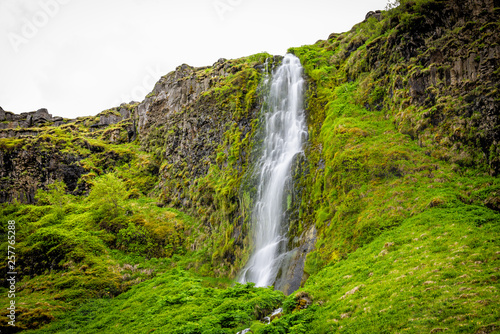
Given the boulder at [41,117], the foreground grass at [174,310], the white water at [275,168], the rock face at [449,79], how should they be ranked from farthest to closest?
the boulder at [41,117] < the white water at [275,168] < the rock face at [449,79] < the foreground grass at [174,310]

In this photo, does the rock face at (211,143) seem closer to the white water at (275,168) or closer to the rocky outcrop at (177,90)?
the rocky outcrop at (177,90)

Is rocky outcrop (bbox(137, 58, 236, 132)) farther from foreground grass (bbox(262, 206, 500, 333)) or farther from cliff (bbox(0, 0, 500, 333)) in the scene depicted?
foreground grass (bbox(262, 206, 500, 333))

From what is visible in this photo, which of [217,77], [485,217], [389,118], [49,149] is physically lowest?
[485,217]

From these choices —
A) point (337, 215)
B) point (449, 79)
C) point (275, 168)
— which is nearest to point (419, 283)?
point (337, 215)

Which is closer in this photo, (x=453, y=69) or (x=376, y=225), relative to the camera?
(x=376, y=225)

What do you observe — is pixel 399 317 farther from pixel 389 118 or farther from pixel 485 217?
pixel 389 118

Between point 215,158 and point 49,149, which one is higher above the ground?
point 49,149

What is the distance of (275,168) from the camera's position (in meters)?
26.8

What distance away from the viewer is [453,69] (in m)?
16.8

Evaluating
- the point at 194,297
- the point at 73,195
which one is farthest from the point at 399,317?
the point at 73,195

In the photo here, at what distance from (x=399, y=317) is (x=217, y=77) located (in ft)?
149

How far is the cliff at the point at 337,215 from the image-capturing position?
32.9 ft

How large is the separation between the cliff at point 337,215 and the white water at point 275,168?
1308mm

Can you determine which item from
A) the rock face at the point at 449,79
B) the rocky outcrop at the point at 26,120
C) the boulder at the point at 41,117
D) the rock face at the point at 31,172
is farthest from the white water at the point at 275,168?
the boulder at the point at 41,117
